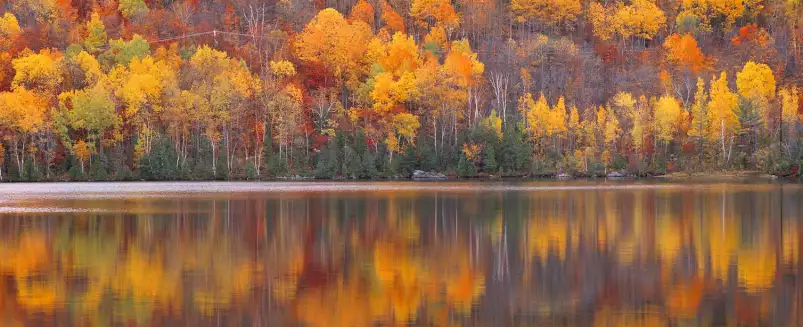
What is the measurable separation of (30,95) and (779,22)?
4021 inches

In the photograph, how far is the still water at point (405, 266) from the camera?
61.9 feet

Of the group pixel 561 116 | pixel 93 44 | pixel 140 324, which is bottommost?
pixel 140 324

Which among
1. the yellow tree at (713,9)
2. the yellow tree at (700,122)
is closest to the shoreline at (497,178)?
the yellow tree at (700,122)

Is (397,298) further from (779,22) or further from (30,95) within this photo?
(779,22)

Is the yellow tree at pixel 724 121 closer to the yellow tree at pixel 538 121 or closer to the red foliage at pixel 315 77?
the yellow tree at pixel 538 121

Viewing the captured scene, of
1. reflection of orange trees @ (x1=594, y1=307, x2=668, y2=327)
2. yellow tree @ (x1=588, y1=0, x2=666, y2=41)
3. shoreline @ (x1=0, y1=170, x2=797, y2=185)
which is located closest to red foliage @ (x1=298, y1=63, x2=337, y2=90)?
shoreline @ (x1=0, y1=170, x2=797, y2=185)

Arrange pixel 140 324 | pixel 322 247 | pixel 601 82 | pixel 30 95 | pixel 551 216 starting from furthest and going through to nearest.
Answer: pixel 601 82, pixel 30 95, pixel 551 216, pixel 322 247, pixel 140 324

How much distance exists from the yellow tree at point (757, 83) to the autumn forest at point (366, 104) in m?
0.21

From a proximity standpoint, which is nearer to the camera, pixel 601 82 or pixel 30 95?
pixel 30 95

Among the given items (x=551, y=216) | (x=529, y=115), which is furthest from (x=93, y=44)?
(x=551, y=216)

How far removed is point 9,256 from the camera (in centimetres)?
2812

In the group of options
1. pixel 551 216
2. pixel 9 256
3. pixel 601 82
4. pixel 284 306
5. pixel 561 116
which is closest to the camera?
pixel 284 306

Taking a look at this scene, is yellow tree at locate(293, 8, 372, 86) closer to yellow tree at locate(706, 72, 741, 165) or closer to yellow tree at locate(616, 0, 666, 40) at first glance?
yellow tree at locate(616, 0, 666, 40)

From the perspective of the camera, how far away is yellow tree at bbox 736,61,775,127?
337ft
